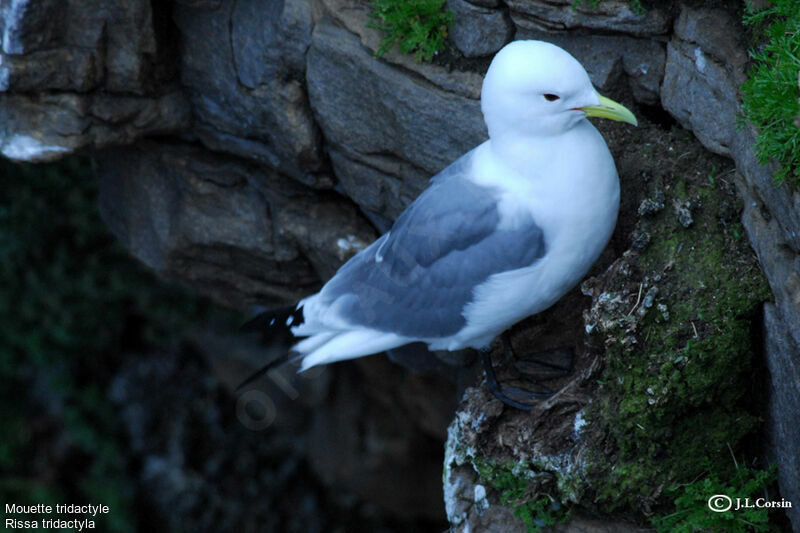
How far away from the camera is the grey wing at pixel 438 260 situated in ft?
6.79

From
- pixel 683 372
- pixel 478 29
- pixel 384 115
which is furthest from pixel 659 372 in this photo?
pixel 384 115

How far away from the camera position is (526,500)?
208 centimetres

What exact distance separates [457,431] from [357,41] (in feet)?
4.05

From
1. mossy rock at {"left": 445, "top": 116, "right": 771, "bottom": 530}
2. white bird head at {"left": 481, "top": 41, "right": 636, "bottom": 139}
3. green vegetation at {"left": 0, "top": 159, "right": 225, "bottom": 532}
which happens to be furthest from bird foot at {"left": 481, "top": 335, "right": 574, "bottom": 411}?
green vegetation at {"left": 0, "top": 159, "right": 225, "bottom": 532}

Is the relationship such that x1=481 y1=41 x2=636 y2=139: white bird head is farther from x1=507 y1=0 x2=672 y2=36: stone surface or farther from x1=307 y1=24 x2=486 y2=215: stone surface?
x1=307 y1=24 x2=486 y2=215: stone surface

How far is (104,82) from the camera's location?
286 centimetres

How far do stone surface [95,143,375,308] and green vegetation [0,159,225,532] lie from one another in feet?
1.66

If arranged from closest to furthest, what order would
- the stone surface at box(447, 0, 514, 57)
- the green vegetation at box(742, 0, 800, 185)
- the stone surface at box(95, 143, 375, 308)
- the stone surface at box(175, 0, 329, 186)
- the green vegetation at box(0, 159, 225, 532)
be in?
1. the green vegetation at box(742, 0, 800, 185)
2. the stone surface at box(447, 0, 514, 57)
3. the stone surface at box(175, 0, 329, 186)
4. the stone surface at box(95, 143, 375, 308)
5. the green vegetation at box(0, 159, 225, 532)

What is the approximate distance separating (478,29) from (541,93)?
0.57 metres

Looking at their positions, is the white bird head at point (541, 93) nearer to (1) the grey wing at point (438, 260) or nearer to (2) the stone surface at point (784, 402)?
(1) the grey wing at point (438, 260)

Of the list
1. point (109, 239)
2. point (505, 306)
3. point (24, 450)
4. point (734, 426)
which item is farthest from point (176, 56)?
point (24, 450)

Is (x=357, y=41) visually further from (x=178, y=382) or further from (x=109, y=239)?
(x=178, y=382)

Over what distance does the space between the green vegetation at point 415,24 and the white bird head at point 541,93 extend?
0.50 metres

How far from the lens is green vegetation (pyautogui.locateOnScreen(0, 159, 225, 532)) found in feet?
12.9
